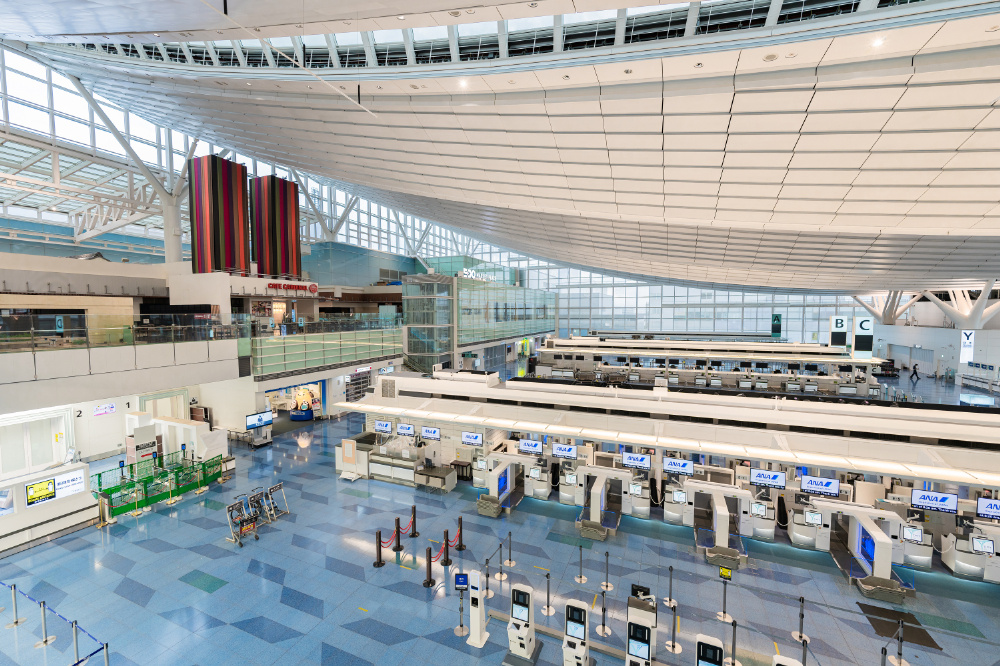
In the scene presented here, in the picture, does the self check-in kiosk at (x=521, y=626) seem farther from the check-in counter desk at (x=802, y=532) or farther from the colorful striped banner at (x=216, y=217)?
the colorful striped banner at (x=216, y=217)

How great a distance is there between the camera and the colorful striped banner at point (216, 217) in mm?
23531

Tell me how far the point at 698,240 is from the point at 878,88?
56.0 ft

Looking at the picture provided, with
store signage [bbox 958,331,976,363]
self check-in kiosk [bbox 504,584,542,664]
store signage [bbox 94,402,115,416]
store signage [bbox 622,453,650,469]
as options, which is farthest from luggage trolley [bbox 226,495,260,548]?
store signage [bbox 958,331,976,363]

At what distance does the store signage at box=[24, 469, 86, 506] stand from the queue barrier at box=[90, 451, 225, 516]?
1.65 feet

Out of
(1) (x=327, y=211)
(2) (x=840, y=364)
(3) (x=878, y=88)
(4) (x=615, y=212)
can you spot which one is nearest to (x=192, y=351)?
(4) (x=615, y=212)

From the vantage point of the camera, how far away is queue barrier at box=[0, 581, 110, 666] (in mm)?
7160

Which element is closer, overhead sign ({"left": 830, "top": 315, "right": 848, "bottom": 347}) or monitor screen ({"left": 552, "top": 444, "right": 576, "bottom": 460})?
monitor screen ({"left": 552, "top": 444, "right": 576, "bottom": 460})

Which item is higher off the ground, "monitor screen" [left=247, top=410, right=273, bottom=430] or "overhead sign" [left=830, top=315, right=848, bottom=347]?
"overhead sign" [left=830, top=315, right=848, bottom=347]

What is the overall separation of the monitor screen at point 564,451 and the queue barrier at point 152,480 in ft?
40.9

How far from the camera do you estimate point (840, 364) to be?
2767cm

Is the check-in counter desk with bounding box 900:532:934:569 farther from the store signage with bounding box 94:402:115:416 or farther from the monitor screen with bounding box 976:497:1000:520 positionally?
the store signage with bounding box 94:402:115:416

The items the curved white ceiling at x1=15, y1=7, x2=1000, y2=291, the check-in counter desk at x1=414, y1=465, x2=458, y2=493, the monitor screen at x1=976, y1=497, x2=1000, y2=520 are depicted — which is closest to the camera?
the curved white ceiling at x1=15, y1=7, x2=1000, y2=291

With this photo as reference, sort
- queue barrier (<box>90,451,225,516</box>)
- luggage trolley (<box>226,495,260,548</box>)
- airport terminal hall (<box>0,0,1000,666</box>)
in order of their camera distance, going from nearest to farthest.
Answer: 1. airport terminal hall (<box>0,0,1000,666</box>)
2. luggage trolley (<box>226,495,260,548</box>)
3. queue barrier (<box>90,451,225,516</box>)

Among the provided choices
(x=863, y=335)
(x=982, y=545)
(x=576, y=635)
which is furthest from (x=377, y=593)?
(x=863, y=335)
